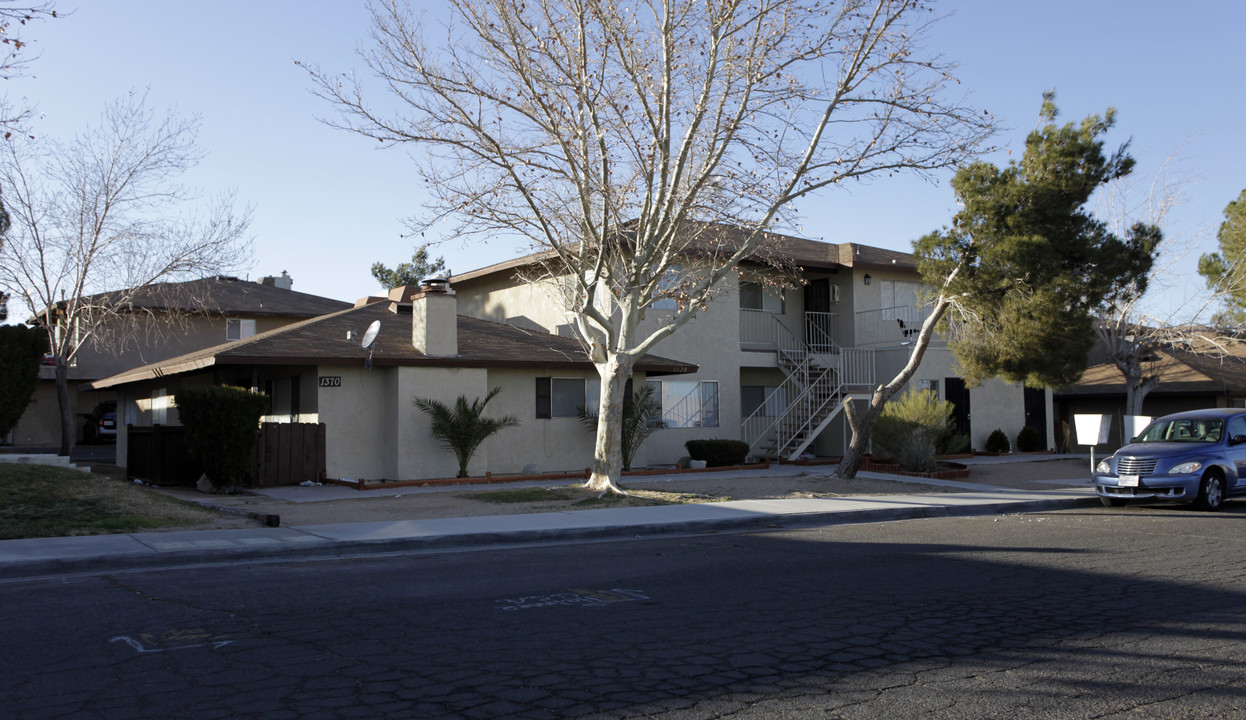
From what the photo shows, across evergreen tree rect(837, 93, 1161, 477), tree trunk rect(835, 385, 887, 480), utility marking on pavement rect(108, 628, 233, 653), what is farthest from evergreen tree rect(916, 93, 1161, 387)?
utility marking on pavement rect(108, 628, 233, 653)

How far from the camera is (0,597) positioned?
8.12m

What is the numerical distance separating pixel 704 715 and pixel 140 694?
9.83 feet

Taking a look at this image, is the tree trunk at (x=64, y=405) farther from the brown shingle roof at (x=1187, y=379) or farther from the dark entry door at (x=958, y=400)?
the brown shingle roof at (x=1187, y=379)

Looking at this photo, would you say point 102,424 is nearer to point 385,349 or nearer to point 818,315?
point 385,349

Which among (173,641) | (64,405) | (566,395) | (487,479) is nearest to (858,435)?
(566,395)

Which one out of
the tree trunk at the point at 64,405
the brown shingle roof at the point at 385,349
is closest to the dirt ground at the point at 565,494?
the brown shingle roof at the point at 385,349

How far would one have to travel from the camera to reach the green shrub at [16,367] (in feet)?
60.6

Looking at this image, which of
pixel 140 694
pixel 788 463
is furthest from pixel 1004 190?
pixel 140 694

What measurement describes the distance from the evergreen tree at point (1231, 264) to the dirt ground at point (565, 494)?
787cm

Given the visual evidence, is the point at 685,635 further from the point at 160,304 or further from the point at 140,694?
the point at 160,304

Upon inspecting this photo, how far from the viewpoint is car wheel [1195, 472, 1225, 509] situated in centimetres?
1477

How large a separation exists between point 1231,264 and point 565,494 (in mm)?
21842

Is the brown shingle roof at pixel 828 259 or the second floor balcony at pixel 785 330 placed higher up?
the brown shingle roof at pixel 828 259

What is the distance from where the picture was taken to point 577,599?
7906 mm
